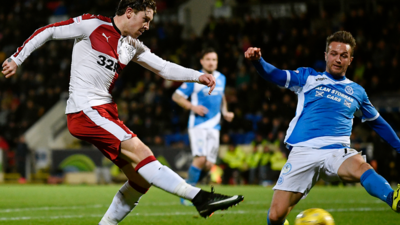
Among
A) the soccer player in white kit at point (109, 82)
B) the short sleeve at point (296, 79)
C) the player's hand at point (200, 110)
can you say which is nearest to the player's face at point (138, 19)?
the soccer player in white kit at point (109, 82)

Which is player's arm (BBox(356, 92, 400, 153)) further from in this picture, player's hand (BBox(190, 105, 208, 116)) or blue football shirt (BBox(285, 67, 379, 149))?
player's hand (BBox(190, 105, 208, 116))

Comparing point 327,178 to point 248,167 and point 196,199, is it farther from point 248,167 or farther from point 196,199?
point 248,167

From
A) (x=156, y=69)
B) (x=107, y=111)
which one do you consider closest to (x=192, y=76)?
(x=156, y=69)

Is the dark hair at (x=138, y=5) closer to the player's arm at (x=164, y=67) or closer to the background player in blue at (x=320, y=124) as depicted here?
the player's arm at (x=164, y=67)

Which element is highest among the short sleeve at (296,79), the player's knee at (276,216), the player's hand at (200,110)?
the short sleeve at (296,79)

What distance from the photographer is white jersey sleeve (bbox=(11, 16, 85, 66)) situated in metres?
4.45

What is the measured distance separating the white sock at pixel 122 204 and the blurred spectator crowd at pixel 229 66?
33.1 feet

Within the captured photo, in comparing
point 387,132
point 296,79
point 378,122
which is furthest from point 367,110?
point 296,79

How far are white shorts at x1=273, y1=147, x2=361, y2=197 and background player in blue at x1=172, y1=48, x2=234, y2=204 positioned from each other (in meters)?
3.89

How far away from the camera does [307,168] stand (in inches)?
187

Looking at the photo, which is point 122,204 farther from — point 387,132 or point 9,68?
point 387,132

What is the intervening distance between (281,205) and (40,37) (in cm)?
259

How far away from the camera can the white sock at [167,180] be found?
13.8 feet

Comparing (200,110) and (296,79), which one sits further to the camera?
(200,110)
